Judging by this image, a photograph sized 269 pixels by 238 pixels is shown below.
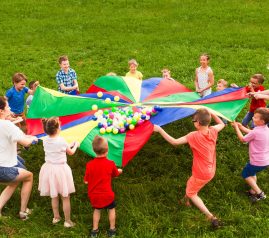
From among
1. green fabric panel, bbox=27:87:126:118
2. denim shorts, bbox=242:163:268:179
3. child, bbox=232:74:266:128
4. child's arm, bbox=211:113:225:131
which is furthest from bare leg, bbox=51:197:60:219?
child, bbox=232:74:266:128

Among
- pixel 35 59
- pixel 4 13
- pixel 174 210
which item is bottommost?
pixel 174 210

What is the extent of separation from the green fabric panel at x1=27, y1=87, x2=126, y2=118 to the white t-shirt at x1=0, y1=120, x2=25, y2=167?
3.83ft

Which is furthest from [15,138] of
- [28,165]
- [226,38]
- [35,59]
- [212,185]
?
[226,38]

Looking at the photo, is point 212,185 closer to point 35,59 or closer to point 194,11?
point 35,59

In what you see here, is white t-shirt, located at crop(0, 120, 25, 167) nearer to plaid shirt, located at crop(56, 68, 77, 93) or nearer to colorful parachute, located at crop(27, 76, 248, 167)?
colorful parachute, located at crop(27, 76, 248, 167)

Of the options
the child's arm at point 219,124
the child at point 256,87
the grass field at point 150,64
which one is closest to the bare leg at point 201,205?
the grass field at point 150,64

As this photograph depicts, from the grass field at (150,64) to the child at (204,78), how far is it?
0.67 m

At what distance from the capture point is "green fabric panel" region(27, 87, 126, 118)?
6041 millimetres

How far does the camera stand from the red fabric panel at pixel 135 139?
202 inches

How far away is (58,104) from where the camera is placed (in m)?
6.13

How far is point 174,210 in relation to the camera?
5.20m

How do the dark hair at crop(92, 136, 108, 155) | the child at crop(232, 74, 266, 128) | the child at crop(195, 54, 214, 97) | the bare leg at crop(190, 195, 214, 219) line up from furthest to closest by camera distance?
1. the child at crop(195, 54, 214, 97)
2. the child at crop(232, 74, 266, 128)
3. the bare leg at crop(190, 195, 214, 219)
4. the dark hair at crop(92, 136, 108, 155)

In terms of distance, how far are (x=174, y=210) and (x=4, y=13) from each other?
12.7 meters

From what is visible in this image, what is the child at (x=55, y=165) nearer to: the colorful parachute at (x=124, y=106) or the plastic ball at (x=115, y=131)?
the colorful parachute at (x=124, y=106)
